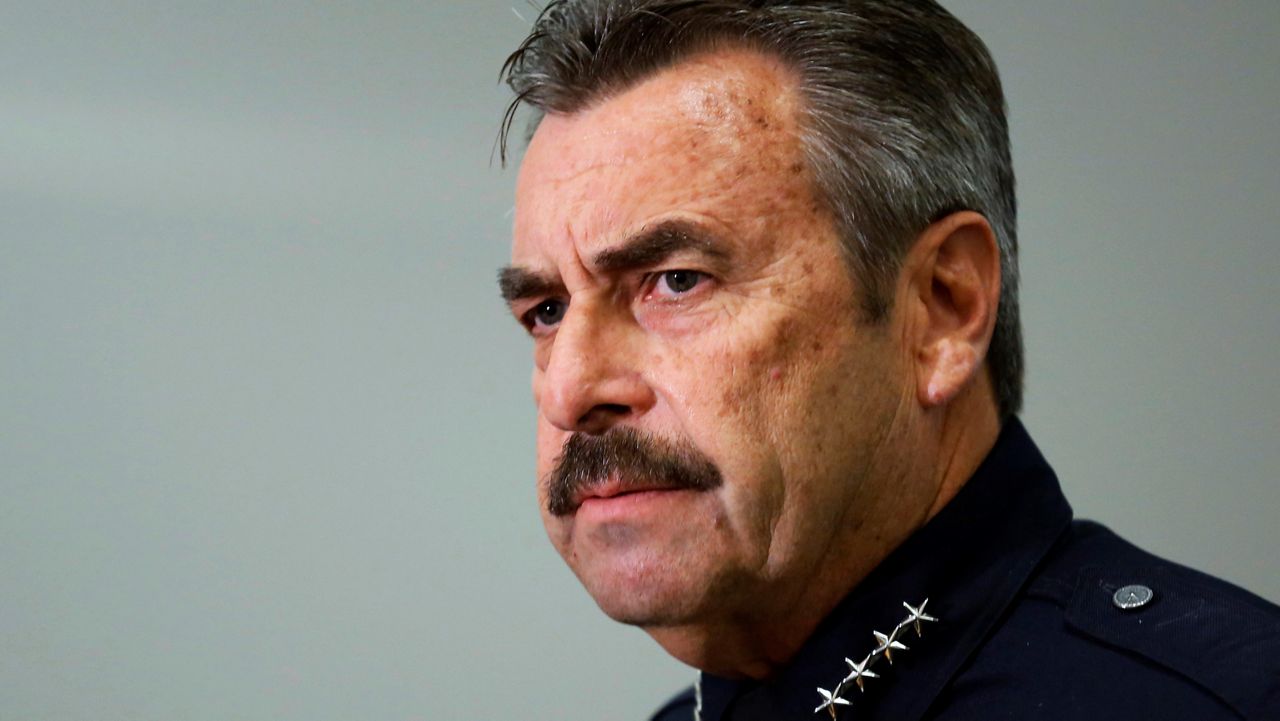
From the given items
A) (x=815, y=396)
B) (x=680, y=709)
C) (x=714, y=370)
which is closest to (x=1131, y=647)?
(x=815, y=396)

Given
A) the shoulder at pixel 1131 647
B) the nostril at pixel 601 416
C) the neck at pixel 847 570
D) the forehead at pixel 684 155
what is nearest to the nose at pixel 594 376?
the nostril at pixel 601 416

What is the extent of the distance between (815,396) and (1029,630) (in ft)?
1.17

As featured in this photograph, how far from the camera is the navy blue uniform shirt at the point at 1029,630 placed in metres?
1.49

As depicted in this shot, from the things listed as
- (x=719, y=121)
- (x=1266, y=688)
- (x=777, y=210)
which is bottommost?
(x=1266, y=688)

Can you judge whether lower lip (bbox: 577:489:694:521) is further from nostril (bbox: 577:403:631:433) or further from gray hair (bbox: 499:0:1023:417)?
gray hair (bbox: 499:0:1023:417)

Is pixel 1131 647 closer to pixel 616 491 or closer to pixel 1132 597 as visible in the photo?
pixel 1132 597

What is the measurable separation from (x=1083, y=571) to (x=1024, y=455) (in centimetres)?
16

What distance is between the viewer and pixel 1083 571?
5.43 ft

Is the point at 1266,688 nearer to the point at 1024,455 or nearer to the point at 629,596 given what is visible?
the point at 1024,455

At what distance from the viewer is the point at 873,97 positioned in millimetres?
1687

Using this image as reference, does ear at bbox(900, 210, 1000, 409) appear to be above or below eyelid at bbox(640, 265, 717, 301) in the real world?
below

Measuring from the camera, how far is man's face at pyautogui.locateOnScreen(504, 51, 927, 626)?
5.19 ft

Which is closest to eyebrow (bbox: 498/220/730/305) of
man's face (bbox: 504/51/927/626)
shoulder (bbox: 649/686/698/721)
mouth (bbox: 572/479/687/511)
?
man's face (bbox: 504/51/927/626)

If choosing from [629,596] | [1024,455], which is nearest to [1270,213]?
[1024,455]
